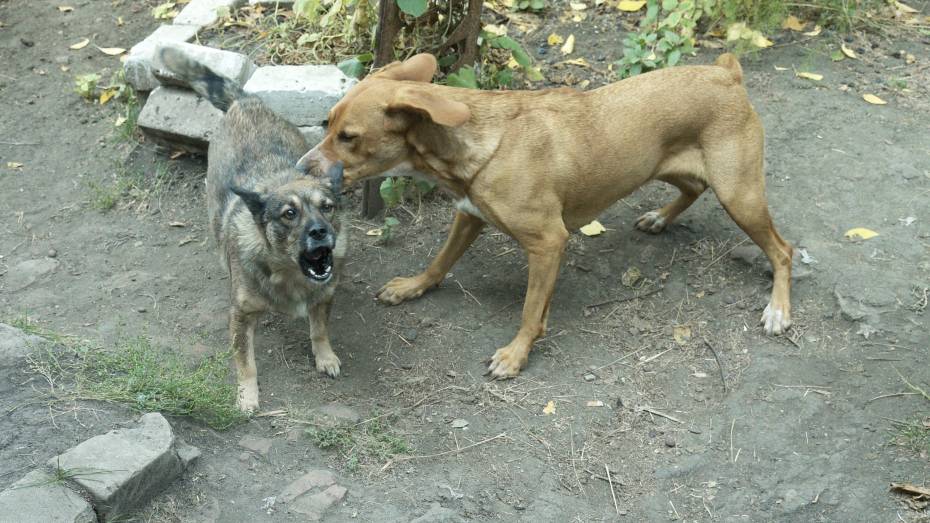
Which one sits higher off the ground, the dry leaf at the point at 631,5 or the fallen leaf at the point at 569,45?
the dry leaf at the point at 631,5

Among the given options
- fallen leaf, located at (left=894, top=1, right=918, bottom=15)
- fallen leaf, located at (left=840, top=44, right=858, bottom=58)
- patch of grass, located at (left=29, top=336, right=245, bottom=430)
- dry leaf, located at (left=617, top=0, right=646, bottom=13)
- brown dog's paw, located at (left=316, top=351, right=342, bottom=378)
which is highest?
fallen leaf, located at (left=894, top=1, right=918, bottom=15)

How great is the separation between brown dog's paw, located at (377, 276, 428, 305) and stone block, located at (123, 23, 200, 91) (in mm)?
2732

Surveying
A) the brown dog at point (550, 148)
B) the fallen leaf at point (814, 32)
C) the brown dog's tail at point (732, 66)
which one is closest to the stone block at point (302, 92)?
the brown dog at point (550, 148)

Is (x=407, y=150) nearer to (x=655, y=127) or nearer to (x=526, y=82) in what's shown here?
(x=655, y=127)

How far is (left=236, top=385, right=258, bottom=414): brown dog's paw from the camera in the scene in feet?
16.3

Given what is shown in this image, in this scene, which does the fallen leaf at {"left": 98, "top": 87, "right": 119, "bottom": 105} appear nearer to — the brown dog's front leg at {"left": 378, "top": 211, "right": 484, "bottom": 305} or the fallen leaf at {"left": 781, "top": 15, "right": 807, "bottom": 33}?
the brown dog's front leg at {"left": 378, "top": 211, "right": 484, "bottom": 305}

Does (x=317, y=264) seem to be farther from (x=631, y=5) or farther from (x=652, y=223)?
(x=631, y=5)

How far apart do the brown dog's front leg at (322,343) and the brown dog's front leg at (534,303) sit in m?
0.93

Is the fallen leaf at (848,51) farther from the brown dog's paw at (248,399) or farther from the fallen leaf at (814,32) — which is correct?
the brown dog's paw at (248,399)

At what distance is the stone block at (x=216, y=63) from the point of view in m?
6.75

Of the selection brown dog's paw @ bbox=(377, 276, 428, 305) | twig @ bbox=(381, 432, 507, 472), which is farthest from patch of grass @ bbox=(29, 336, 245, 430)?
brown dog's paw @ bbox=(377, 276, 428, 305)

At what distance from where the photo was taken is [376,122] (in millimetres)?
4777

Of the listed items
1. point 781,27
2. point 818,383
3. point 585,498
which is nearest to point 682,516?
point 585,498

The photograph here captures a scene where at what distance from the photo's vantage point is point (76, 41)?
8.56 meters
